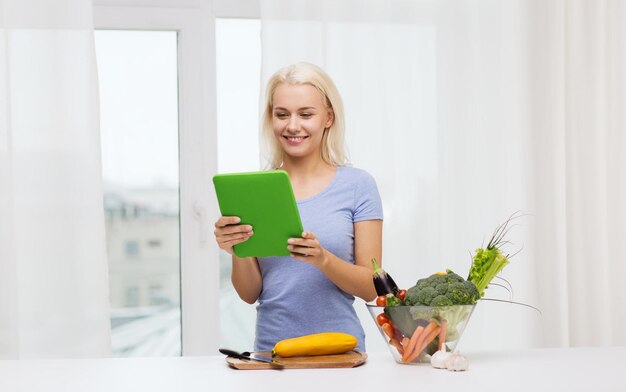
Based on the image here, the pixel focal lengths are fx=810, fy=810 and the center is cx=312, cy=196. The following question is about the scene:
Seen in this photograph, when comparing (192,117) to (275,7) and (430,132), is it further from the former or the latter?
(430,132)

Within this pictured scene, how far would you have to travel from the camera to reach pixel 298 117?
215 cm

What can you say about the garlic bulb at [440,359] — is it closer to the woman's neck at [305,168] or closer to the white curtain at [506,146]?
the woman's neck at [305,168]

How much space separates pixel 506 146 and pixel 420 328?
6.67 ft

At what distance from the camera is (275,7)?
3.44 m

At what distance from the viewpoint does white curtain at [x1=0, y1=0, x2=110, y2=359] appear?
3.39 meters

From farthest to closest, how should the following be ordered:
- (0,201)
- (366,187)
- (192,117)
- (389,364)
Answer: (192,117)
(0,201)
(366,187)
(389,364)

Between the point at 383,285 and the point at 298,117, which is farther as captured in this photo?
the point at 298,117

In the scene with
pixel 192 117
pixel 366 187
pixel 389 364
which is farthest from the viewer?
pixel 192 117

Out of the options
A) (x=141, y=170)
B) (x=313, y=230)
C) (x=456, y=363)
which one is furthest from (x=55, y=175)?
(x=456, y=363)

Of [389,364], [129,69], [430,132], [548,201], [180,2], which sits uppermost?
[180,2]

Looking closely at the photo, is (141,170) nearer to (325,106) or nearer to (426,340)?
(325,106)

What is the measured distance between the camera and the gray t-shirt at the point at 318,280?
2.15m

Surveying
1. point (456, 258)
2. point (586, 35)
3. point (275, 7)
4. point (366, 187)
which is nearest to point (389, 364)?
point (366, 187)

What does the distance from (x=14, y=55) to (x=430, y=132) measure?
5.91ft
